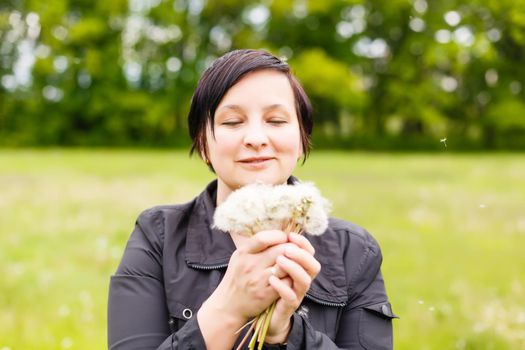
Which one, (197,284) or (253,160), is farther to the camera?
(197,284)

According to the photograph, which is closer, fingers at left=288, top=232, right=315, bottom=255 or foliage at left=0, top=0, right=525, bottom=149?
fingers at left=288, top=232, right=315, bottom=255

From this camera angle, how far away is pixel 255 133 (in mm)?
2240

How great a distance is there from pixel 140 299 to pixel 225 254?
354 millimetres

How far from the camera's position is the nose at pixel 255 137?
7.29 feet

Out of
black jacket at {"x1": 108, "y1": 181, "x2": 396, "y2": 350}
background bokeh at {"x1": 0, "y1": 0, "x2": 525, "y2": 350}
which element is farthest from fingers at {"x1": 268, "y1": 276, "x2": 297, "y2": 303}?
background bokeh at {"x1": 0, "y1": 0, "x2": 525, "y2": 350}

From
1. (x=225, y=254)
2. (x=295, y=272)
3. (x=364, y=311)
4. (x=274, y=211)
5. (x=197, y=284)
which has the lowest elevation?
(x=364, y=311)

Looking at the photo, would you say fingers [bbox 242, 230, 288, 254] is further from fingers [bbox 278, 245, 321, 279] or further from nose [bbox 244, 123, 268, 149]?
nose [bbox 244, 123, 268, 149]

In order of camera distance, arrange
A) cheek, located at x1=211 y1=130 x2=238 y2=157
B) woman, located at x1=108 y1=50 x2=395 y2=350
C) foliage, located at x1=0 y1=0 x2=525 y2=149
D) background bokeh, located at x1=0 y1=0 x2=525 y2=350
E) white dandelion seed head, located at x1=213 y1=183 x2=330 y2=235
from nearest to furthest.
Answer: white dandelion seed head, located at x1=213 y1=183 x2=330 y2=235 < woman, located at x1=108 y1=50 x2=395 y2=350 < cheek, located at x1=211 y1=130 x2=238 y2=157 < background bokeh, located at x1=0 y1=0 x2=525 y2=350 < foliage, located at x1=0 y1=0 x2=525 y2=149

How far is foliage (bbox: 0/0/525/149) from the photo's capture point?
41531 mm

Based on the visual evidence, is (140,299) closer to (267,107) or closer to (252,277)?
(252,277)

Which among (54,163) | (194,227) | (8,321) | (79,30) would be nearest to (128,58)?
(79,30)

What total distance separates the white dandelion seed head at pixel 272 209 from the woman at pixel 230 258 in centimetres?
18

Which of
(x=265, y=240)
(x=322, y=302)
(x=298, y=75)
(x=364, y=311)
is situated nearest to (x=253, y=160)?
(x=265, y=240)

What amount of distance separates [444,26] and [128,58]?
21563 millimetres
